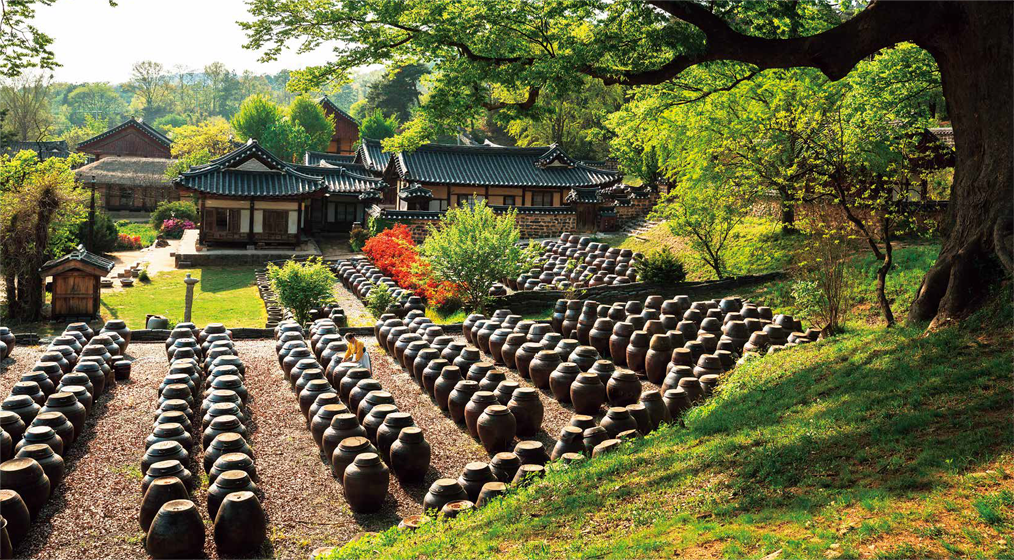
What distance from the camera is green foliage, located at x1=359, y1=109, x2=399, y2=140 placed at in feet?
165

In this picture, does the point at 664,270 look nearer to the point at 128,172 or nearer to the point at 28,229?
the point at 28,229

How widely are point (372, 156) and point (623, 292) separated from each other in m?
25.8

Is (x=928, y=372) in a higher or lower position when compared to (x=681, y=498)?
higher

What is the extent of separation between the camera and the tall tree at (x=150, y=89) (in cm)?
9094

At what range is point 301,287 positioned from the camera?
17234 mm

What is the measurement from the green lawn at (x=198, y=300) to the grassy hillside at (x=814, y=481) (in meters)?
13.8

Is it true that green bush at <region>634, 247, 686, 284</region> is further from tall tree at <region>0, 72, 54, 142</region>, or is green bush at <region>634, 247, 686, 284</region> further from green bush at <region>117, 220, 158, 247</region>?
tall tree at <region>0, 72, 54, 142</region>

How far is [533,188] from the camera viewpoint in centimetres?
3428

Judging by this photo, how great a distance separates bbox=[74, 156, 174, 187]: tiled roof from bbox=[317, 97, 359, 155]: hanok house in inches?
515

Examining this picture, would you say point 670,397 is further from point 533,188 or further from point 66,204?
point 533,188

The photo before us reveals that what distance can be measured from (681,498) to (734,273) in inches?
521

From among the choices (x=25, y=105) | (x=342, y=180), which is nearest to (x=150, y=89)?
(x=25, y=105)

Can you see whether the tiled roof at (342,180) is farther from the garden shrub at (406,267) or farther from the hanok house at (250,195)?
the garden shrub at (406,267)

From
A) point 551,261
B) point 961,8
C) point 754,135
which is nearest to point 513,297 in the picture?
point 551,261
